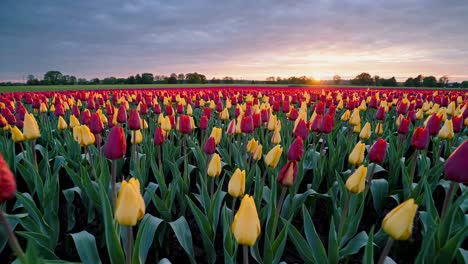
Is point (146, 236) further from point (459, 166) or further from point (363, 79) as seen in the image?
point (363, 79)

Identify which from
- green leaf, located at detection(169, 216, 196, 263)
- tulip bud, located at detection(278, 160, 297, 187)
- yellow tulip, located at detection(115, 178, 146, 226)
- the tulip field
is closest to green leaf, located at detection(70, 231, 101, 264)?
the tulip field

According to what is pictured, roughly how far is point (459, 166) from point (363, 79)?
60.1 metres

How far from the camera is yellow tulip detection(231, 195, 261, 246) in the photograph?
1504mm

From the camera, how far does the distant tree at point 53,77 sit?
213 ft

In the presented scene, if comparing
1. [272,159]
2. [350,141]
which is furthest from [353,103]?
[272,159]

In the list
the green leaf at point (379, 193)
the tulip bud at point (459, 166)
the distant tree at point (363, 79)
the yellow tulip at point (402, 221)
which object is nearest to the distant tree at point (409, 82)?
the distant tree at point (363, 79)

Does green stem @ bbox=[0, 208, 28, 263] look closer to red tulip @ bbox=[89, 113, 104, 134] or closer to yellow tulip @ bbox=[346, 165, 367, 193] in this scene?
yellow tulip @ bbox=[346, 165, 367, 193]

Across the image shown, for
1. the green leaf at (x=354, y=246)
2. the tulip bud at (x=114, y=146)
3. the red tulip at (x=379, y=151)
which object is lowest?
the green leaf at (x=354, y=246)

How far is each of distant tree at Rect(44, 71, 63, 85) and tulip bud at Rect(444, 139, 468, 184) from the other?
73.1 m

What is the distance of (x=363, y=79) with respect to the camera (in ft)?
187

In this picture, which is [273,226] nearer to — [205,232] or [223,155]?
[205,232]

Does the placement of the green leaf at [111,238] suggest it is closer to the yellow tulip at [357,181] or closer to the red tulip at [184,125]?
the yellow tulip at [357,181]

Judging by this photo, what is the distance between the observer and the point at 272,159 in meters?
2.58

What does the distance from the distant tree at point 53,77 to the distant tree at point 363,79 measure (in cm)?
5788
